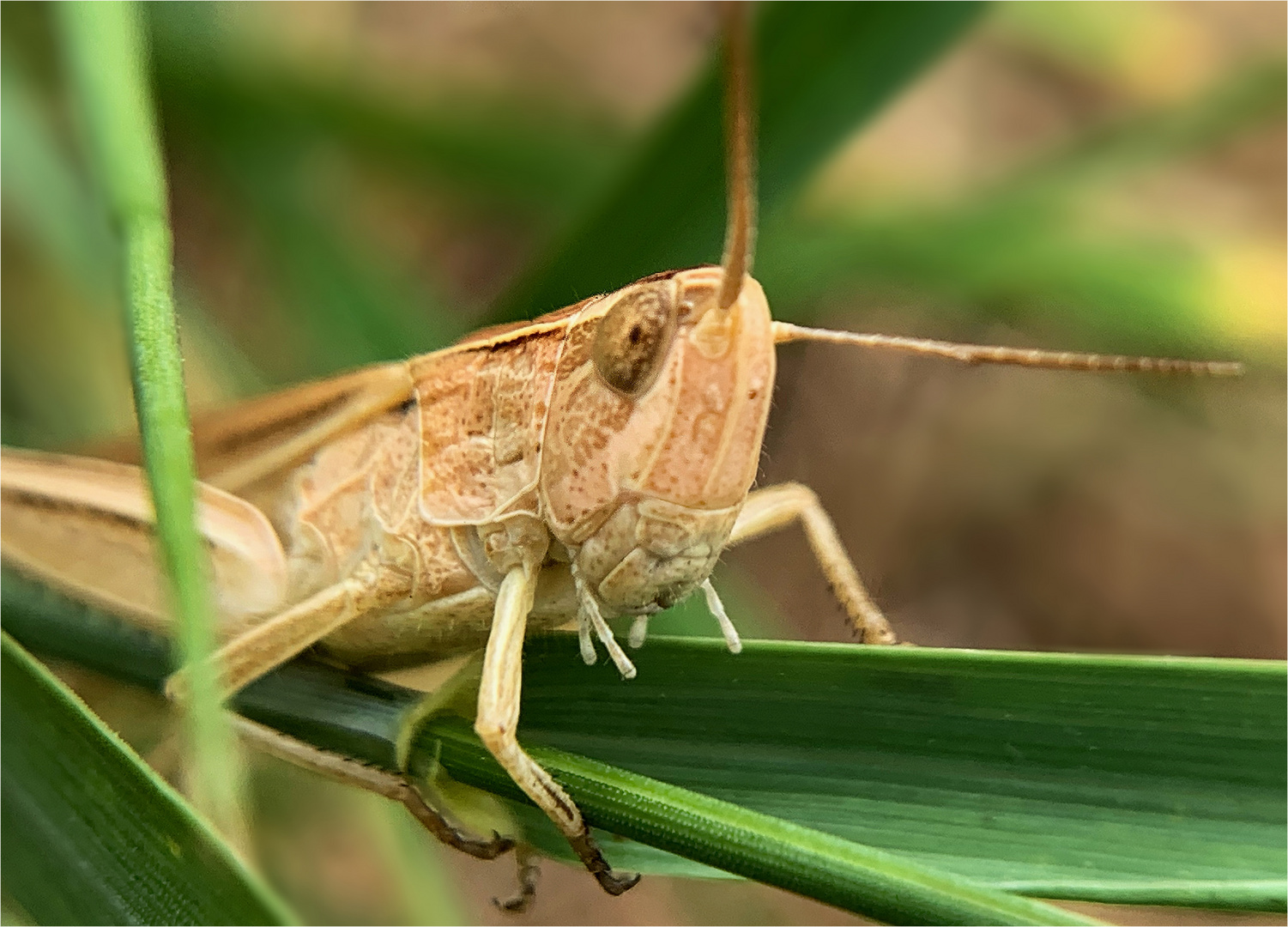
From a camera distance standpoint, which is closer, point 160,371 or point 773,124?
point 160,371

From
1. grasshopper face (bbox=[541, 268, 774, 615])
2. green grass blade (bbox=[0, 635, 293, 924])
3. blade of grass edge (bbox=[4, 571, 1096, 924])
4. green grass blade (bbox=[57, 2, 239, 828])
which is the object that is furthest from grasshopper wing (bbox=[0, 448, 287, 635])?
green grass blade (bbox=[57, 2, 239, 828])

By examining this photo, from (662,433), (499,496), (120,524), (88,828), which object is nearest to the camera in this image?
(88,828)

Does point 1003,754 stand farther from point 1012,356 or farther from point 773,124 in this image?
point 773,124

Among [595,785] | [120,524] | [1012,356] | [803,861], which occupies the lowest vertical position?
[803,861]

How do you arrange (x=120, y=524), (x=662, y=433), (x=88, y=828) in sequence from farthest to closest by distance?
1. (x=120, y=524)
2. (x=662, y=433)
3. (x=88, y=828)

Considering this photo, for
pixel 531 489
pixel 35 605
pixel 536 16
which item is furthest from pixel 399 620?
pixel 536 16

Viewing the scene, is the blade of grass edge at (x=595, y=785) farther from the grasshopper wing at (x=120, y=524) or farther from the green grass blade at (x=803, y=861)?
the grasshopper wing at (x=120, y=524)

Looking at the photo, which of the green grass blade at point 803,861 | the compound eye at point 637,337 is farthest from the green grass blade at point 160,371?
the compound eye at point 637,337

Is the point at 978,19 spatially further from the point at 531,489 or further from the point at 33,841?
the point at 33,841

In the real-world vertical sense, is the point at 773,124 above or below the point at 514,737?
above

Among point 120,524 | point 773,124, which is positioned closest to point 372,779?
point 120,524
